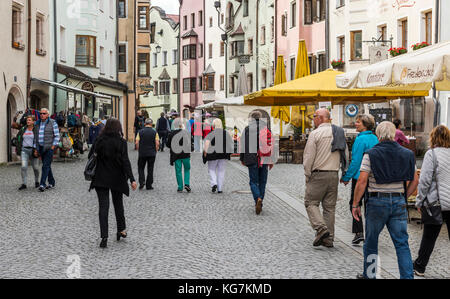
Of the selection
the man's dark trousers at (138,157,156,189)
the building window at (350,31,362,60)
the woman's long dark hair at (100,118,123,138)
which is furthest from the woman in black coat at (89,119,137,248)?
the building window at (350,31,362,60)

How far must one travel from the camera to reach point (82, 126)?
30.5m

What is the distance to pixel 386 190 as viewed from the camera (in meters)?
6.98

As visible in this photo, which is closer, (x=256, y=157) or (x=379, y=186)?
(x=379, y=186)

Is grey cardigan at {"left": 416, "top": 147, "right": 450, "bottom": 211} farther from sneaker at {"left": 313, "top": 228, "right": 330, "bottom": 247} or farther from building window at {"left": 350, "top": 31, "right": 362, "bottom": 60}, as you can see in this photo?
building window at {"left": 350, "top": 31, "right": 362, "bottom": 60}

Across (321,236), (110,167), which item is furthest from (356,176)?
(110,167)

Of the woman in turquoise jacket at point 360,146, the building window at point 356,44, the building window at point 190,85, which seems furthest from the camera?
the building window at point 190,85

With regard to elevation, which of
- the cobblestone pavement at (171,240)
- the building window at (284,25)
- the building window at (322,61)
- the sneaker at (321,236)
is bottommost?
the cobblestone pavement at (171,240)

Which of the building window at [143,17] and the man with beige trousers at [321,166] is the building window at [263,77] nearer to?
the building window at [143,17]

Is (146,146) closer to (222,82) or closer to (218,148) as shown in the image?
(218,148)

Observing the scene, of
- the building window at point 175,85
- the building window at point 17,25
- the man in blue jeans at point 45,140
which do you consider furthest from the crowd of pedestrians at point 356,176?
the building window at point 175,85

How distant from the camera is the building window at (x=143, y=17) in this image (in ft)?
180

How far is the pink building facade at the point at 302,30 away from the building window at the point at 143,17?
10815 millimetres

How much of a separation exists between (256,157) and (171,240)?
3.50m

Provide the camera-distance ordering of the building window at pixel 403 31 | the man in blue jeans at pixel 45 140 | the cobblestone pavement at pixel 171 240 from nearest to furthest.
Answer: the cobblestone pavement at pixel 171 240, the man in blue jeans at pixel 45 140, the building window at pixel 403 31
